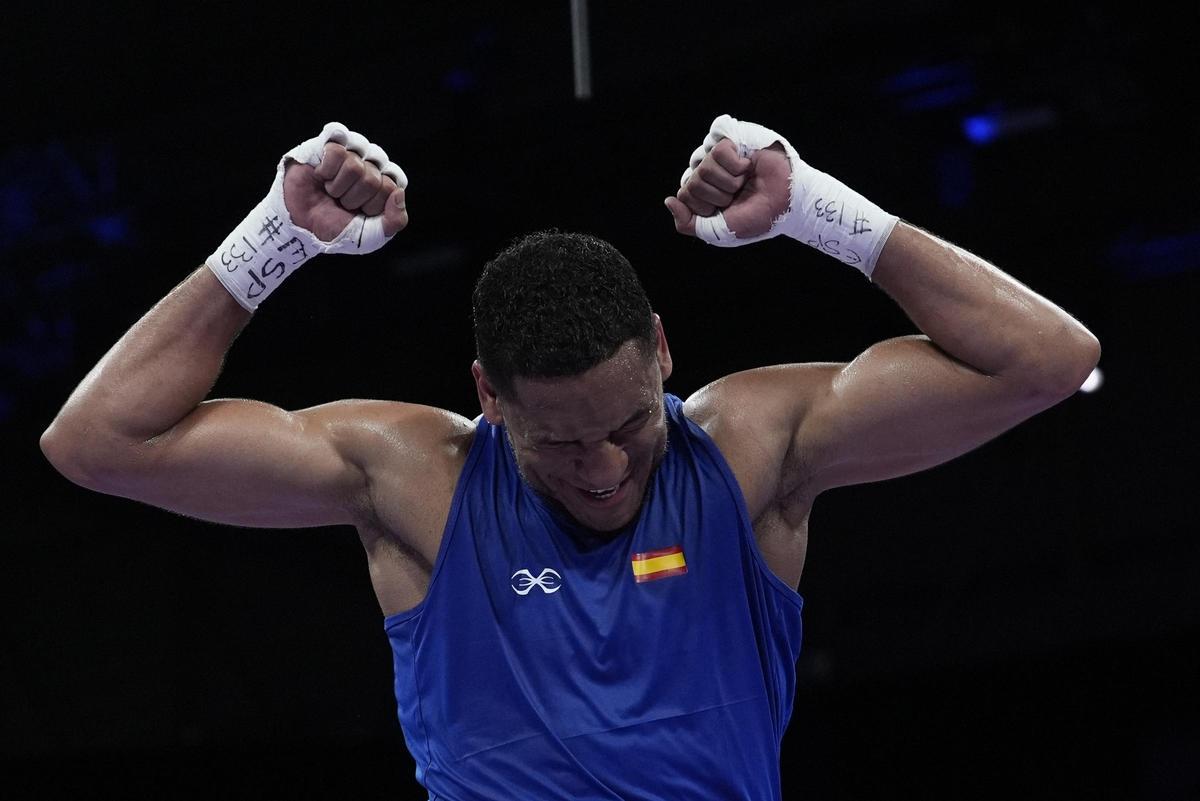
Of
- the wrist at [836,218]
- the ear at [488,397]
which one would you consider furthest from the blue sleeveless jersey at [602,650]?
the wrist at [836,218]

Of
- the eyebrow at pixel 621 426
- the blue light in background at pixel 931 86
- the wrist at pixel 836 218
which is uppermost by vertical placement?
the blue light in background at pixel 931 86

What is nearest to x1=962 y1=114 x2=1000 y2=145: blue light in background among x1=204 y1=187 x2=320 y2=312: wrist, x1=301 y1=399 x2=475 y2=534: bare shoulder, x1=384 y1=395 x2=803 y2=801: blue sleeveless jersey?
x1=384 y1=395 x2=803 y2=801: blue sleeveless jersey

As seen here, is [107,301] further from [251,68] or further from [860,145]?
[860,145]

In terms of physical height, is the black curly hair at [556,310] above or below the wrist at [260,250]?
below

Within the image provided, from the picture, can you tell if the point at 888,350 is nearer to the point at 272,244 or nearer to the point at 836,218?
the point at 836,218

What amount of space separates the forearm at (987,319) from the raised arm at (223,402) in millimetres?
860

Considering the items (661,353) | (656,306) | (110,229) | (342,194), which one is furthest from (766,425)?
(110,229)

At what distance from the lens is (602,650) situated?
2279 mm

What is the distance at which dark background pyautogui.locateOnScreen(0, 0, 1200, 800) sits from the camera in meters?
4.77

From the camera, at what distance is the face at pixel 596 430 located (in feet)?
7.18

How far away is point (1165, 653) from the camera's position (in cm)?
566

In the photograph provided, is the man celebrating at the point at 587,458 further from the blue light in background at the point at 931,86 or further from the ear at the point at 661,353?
the blue light in background at the point at 931,86

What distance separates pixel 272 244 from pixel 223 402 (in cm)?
28

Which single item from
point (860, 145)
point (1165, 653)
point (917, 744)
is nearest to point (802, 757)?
point (917, 744)
